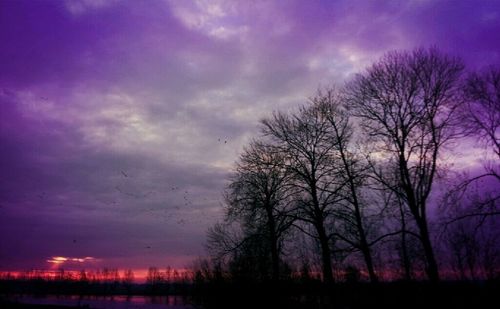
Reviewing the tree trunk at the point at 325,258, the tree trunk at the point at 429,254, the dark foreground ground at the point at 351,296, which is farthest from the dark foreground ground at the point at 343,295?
the tree trunk at the point at 325,258

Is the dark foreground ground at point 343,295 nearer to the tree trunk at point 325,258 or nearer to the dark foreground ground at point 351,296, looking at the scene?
the dark foreground ground at point 351,296

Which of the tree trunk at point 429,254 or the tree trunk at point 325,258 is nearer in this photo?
the tree trunk at point 429,254

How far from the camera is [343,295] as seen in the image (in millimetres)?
19922

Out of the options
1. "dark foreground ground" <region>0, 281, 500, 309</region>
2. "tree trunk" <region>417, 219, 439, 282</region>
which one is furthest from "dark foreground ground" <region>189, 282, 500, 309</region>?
"tree trunk" <region>417, 219, 439, 282</region>

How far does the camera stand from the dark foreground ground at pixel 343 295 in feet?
50.4

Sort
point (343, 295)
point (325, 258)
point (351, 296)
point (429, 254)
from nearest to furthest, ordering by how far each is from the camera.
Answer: point (429, 254) → point (343, 295) → point (351, 296) → point (325, 258)

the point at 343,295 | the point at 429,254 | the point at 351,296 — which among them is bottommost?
the point at 351,296

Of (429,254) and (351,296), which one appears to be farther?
(351,296)

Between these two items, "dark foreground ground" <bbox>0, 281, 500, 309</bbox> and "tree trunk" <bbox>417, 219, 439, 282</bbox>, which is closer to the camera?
"dark foreground ground" <bbox>0, 281, 500, 309</bbox>

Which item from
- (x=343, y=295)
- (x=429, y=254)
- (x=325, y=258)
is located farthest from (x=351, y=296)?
(x=429, y=254)

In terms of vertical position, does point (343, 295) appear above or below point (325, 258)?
below

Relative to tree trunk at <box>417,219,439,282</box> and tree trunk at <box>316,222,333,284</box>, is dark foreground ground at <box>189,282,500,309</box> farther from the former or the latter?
tree trunk at <box>316,222,333,284</box>

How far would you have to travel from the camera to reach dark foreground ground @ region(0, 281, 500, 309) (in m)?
15.4

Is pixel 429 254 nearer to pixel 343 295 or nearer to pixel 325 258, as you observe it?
pixel 343 295
